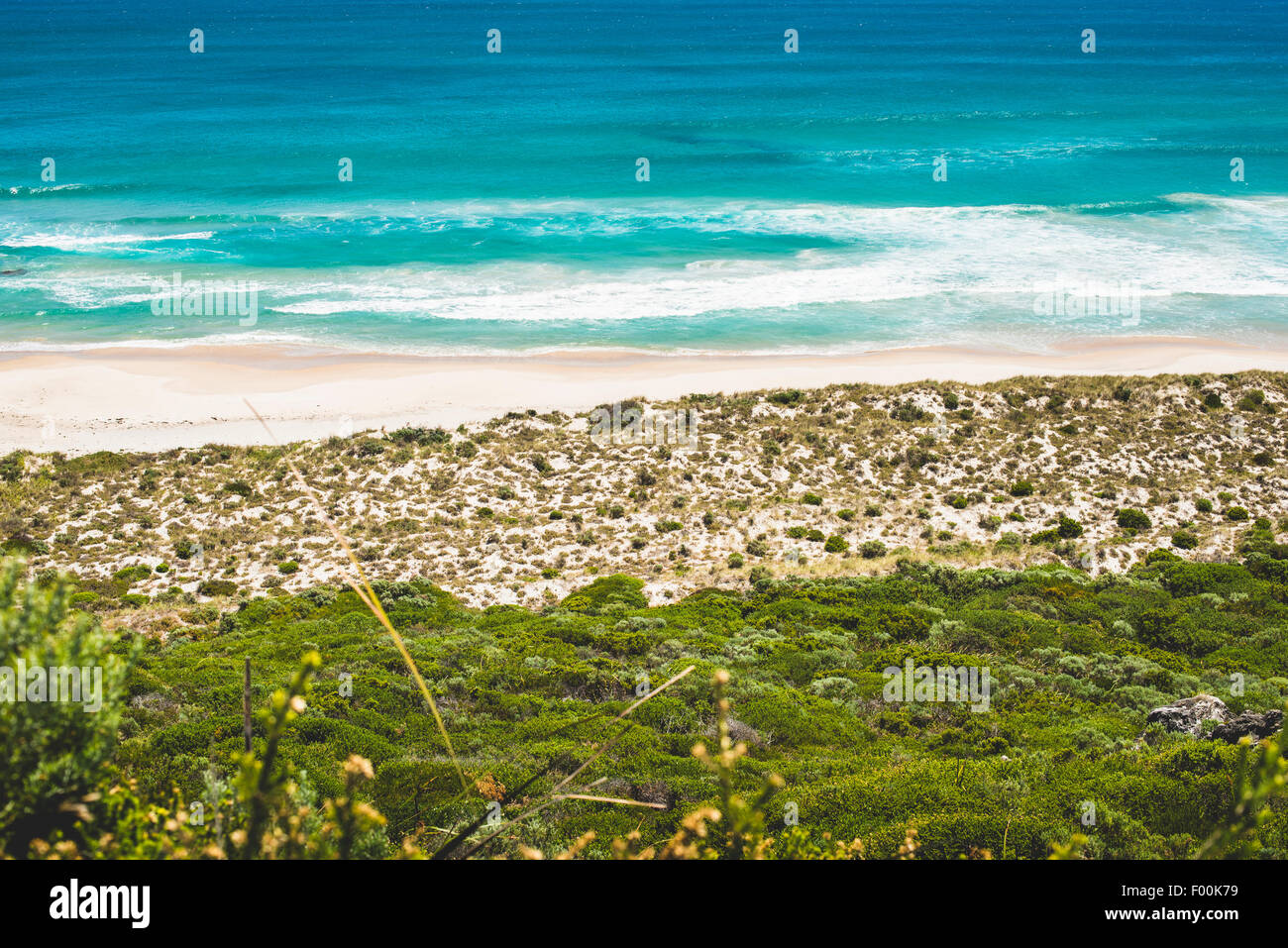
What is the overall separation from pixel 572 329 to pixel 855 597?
82.3ft

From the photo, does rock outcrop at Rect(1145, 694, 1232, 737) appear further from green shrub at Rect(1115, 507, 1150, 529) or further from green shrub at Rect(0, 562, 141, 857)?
green shrub at Rect(0, 562, 141, 857)

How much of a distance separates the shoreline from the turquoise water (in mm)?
2003

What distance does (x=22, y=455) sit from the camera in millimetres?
27719

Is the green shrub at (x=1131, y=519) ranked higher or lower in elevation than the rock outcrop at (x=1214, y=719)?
higher

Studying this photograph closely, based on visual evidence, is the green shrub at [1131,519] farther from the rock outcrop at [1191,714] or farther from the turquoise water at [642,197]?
the turquoise water at [642,197]

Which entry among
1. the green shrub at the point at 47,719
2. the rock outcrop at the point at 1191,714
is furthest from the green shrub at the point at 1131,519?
the green shrub at the point at 47,719

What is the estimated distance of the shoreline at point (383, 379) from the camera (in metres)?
31.7

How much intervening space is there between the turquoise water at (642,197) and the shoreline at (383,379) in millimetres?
2003

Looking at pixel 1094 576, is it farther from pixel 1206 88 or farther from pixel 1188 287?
pixel 1206 88

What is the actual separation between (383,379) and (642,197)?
31186mm

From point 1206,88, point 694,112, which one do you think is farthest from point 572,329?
point 1206,88

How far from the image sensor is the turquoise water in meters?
43.4

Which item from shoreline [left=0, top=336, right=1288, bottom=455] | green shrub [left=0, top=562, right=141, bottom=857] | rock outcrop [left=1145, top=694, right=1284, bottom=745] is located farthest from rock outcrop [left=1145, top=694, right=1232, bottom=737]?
shoreline [left=0, top=336, right=1288, bottom=455]

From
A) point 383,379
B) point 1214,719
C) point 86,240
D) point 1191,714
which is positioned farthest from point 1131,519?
point 86,240
